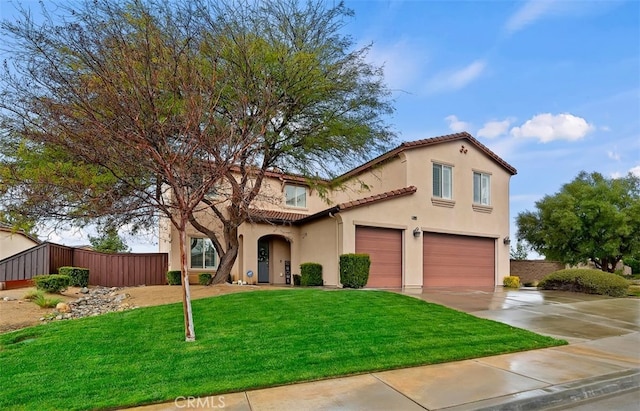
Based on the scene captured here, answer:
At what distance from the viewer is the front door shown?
20.5 meters

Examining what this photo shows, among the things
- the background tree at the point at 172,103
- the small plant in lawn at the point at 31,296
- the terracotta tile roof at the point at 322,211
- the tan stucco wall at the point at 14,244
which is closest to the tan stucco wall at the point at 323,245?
the terracotta tile roof at the point at 322,211

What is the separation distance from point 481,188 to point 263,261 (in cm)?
1161

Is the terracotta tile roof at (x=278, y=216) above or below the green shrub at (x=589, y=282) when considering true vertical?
above

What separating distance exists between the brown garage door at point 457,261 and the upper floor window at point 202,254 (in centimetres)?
1018

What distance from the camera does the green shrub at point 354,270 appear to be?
48.7 ft

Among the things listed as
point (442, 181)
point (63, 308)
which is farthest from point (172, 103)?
point (442, 181)

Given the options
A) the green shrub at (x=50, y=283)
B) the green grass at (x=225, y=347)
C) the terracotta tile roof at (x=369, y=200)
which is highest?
the terracotta tile roof at (x=369, y=200)

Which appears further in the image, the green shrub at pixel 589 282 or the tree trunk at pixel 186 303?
the green shrub at pixel 589 282

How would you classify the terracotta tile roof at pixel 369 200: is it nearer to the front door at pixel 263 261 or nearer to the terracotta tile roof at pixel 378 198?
the terracotta tile roof at pixel 378 198

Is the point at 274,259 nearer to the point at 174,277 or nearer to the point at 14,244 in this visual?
the point at 174,277

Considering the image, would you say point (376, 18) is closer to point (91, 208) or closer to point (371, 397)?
point (91, 208)

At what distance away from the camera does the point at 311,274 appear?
1688cm

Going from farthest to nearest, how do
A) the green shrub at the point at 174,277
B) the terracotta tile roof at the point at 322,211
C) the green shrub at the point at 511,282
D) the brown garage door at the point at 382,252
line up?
the green shrub at the point at 511,282 < the green shrub at the point at 174,277 < the brown garage door at the point at 382,252 < the terracotta tile roof at the point at 322,211

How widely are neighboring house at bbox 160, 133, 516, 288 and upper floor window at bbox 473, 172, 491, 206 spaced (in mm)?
50
